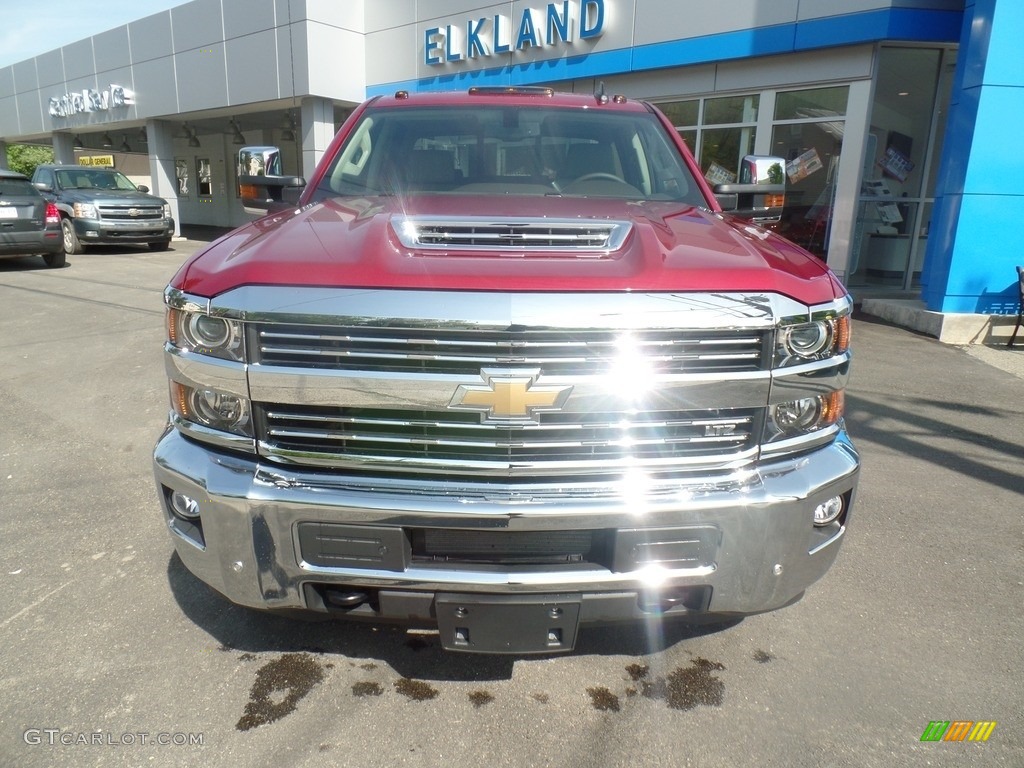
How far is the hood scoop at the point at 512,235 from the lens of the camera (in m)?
2.08

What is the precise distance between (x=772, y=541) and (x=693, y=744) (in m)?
0.67

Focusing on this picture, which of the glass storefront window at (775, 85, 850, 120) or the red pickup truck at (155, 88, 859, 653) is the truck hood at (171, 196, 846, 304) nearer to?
the red pickup truck at (155, 88, 859, 653)

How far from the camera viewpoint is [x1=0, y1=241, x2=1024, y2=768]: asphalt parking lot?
2.15 metres

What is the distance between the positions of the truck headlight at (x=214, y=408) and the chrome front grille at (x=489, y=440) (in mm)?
59

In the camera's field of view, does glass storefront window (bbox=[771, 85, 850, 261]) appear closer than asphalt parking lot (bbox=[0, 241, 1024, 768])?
No

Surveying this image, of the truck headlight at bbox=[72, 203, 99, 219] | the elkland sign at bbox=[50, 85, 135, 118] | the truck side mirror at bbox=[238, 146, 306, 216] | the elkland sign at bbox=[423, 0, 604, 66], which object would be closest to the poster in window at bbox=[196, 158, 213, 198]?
the elkland sign at bbox=[50, 85, 135, 118]

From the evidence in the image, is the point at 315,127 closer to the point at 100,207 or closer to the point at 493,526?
the point at 100,207

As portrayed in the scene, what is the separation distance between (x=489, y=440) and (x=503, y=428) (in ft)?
0.17

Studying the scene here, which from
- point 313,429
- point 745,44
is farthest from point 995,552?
point 745,44

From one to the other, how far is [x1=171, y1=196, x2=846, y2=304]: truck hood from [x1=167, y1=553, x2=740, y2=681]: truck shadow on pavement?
1.19 metres

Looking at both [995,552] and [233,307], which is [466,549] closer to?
[233,307]

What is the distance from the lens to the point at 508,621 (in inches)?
77.8

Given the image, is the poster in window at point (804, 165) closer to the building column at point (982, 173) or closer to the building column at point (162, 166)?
the building column at point (982, 173)

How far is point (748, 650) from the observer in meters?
2.64
